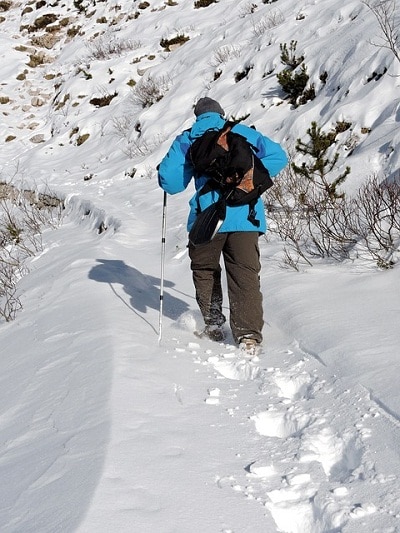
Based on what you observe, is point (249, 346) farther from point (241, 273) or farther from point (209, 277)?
point (209, 277)

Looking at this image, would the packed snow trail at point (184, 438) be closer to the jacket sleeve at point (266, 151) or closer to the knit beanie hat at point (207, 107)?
the jacket sleeve at point (266, 151)

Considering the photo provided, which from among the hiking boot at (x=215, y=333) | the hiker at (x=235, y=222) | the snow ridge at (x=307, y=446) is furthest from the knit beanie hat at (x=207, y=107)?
the snow ridge at (x=307, y=446)

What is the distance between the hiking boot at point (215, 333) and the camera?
4062 mm

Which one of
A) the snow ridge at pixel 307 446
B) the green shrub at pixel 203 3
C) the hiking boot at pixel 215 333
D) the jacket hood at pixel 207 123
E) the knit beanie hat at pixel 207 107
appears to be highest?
the green shrub at pixel 203 3

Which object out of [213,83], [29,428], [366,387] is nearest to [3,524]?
[29,428]

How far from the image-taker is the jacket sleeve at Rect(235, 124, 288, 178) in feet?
11.8

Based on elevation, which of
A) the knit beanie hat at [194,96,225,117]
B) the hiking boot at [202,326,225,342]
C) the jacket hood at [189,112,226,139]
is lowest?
the hiking boot at [202,326,225,342]

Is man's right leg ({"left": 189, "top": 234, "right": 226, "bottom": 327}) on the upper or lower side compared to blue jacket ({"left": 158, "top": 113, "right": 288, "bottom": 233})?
lower

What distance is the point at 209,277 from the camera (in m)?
4.02

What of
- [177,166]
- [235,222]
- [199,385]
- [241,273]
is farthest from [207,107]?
[199,385]

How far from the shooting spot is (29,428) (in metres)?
2.76

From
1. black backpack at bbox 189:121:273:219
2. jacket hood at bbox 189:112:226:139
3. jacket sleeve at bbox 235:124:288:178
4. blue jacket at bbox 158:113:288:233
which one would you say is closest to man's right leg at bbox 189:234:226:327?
blue jacket at bbox 158:113:288:233

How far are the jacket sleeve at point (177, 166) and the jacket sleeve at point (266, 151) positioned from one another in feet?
1.27

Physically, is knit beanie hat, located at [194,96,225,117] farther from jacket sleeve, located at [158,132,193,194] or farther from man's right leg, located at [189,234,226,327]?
man's right leg, located at [189,234,226,327]
